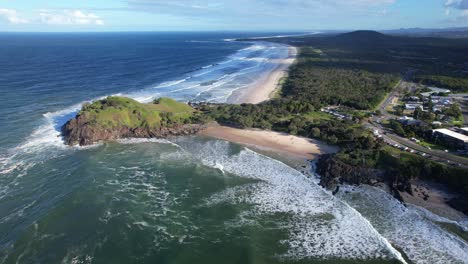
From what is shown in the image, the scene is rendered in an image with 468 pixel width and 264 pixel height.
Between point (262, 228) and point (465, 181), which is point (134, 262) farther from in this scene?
point (465, 181)

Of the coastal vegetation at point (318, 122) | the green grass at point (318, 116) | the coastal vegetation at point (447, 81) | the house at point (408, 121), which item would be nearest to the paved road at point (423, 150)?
the coastal vegetation at point (318, 122)

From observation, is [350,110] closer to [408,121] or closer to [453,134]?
[408,121]

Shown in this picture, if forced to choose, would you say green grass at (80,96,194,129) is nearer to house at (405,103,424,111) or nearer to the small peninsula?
A: the small peninsula

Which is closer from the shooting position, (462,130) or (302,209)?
(302,209)

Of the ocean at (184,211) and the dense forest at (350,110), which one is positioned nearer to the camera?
the ocean at (184,211)

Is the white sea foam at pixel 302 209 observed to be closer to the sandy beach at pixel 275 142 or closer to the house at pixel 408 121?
the sandy beach at pixel 275 142

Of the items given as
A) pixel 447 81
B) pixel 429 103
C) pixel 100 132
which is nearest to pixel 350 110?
pixel 429 103

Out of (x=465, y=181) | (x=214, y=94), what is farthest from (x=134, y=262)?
(x=214, y=94)
